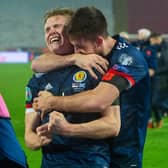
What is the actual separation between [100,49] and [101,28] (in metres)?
0.20

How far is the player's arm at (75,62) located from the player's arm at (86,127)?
0.88ft

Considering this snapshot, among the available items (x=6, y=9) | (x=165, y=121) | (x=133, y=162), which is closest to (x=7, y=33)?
(x=6, y=9)

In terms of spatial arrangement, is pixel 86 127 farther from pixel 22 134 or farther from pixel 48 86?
pixel 22 134

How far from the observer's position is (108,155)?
12.3 feet

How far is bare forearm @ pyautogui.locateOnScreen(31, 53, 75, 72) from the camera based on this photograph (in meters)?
3.78

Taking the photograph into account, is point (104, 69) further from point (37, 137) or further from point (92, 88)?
point (37, 137)

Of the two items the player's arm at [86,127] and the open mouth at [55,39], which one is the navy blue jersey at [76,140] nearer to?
the player's arm at [86,127]

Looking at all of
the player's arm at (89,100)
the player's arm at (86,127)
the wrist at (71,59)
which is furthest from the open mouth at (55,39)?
the player's arm at (86,127)

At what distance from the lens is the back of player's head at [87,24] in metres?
3.50

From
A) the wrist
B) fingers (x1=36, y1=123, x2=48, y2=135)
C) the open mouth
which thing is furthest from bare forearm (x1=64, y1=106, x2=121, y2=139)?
the open mouth

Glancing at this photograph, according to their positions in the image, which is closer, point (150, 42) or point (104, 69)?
point (104, 69)

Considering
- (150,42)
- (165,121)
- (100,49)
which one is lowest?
(165,121)

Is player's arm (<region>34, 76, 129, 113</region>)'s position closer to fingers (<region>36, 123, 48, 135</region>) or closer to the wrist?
fingers (<region>36, 123, 48, 135</region>)

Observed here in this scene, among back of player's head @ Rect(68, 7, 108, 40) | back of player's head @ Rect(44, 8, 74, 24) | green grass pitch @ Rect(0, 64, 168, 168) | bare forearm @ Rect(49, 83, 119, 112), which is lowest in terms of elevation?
green grass pitch @ Rect(0, 64, 168, 168)
